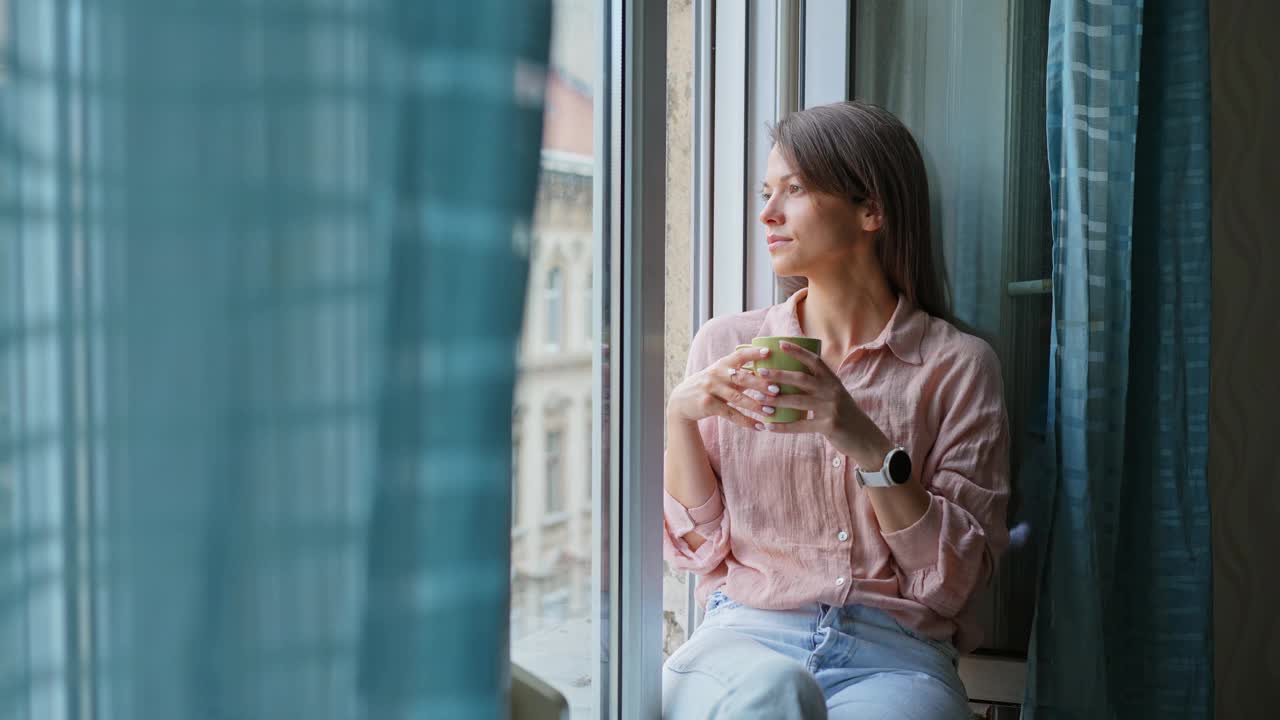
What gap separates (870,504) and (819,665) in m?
0.21

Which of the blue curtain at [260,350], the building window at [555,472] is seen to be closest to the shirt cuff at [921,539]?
the building window at [555,472]

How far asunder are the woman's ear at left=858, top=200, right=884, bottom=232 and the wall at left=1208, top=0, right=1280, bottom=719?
115cm

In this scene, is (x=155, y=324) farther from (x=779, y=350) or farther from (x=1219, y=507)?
(x=1219, y=507)

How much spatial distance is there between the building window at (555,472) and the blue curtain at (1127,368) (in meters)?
1.01

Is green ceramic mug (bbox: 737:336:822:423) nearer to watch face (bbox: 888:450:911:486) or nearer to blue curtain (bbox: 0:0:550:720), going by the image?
watch face (bbox: 888:450:911:486)

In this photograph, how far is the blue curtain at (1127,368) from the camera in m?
1.49

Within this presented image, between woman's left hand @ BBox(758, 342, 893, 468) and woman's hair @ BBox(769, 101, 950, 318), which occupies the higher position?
woman's hair @ BBox(769, 101, 950, 318)

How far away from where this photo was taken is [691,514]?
4.19 ft

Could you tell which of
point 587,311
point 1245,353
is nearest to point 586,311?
point 587,311

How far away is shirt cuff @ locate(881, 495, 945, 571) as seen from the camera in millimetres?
1188

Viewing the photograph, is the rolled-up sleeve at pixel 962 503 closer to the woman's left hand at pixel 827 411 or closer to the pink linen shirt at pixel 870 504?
the pink linen shirt at pixel 870 504

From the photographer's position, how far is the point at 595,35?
89cm

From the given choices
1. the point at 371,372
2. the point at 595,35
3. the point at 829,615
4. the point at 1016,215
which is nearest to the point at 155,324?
the point at 371,372

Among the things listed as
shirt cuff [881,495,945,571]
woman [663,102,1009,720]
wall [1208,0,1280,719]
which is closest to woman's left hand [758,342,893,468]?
woman [663,102,1009,720]
